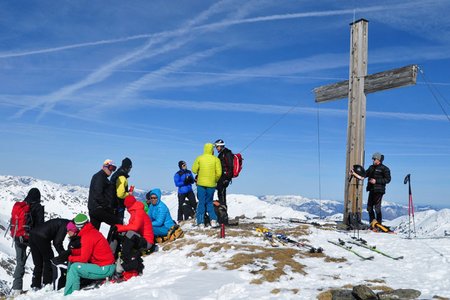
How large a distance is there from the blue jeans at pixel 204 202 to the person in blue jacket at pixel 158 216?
4.48 feet

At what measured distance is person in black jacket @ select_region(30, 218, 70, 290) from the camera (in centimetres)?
1080

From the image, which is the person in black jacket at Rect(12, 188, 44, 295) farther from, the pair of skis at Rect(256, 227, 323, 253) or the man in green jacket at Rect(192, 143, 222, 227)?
the pair of skis at Rect(256, 227, 323, 253)

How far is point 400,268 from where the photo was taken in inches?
377

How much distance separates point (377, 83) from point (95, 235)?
401 inches

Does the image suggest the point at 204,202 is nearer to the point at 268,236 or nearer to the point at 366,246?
the point at 268,236

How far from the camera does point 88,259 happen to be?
32.5 ft

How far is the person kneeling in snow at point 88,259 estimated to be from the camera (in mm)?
9656

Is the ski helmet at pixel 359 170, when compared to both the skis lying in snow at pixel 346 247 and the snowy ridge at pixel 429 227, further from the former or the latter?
the skis lying in snow at pixel 346 247

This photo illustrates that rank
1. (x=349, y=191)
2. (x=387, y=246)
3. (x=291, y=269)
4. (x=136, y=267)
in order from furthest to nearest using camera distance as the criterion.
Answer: (x=349, y=191) < (x=387, y=246) < (x=136, y=267) < (x=291, y=269)

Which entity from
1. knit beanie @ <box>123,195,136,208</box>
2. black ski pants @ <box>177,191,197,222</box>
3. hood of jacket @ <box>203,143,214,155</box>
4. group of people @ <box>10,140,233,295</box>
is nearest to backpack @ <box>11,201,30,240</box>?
group of people @ <box>10,140,233,295</box>

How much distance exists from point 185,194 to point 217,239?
5.89 metres

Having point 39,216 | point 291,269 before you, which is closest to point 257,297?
point 291,269

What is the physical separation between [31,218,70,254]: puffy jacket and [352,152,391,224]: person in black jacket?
30.9 ft

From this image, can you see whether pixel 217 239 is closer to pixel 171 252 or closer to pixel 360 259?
pixel 171 252
